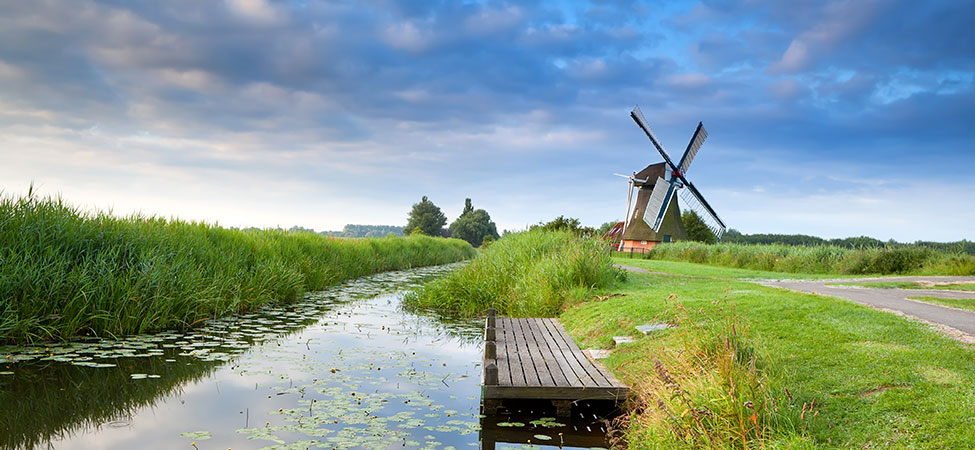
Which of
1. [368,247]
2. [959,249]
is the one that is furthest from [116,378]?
[959,249]

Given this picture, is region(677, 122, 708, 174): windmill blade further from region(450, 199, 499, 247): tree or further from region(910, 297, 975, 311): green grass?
region(450, 199, 499, 247): tree

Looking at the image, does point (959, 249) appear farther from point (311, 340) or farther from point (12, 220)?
point (12, 220)

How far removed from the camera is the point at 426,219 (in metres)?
77.1

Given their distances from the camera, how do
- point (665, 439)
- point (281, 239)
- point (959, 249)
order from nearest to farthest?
point (665, 439) → point (281, 239) → point (959, 249)

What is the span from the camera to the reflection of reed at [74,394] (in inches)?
209

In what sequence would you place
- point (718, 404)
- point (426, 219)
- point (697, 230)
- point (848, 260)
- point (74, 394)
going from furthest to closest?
1. point (426, 219)
2. point (697, 230)
3. point (848, 260)
4. point (74, 394)
5. point (718, 404)

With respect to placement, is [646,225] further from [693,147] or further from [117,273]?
[117,273]

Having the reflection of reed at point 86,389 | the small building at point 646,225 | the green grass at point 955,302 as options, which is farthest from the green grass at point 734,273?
the small building at point 646,225

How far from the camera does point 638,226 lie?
138ft

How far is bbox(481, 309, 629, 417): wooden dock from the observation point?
232 inches

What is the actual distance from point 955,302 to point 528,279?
25.5 feet

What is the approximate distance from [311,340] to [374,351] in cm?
137

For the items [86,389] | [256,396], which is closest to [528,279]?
[256,396]

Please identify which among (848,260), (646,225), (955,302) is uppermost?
(646,225)
